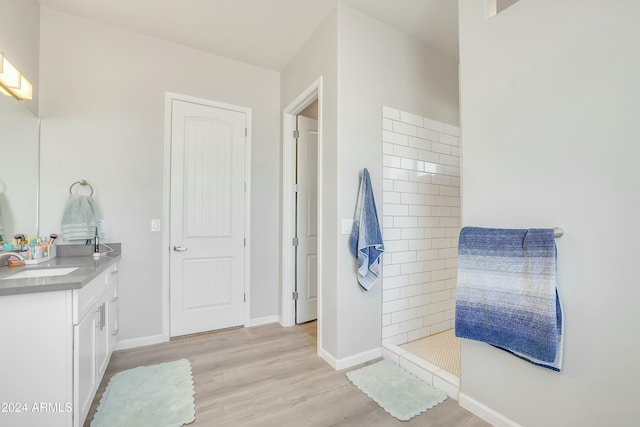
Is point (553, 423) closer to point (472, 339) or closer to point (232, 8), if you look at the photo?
point (472, 339)


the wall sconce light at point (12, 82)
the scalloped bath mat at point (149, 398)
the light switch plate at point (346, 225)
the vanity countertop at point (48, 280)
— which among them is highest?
the wall sconce light at point (12, 82)

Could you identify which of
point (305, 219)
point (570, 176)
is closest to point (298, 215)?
point (305, 219)

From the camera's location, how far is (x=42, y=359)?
1.34 m

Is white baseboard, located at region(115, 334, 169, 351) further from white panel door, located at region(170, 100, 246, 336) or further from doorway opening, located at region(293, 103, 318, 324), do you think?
doorway opening, located at region(293, 103, 318, 324)

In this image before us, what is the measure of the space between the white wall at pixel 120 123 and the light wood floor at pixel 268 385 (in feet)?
1.51

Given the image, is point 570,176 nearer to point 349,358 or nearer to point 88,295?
point 349,358

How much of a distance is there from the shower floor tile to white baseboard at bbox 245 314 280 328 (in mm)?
1461

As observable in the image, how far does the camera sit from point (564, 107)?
1.36 metres

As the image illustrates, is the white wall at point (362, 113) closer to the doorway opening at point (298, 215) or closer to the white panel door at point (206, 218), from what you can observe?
the doorway opening at point (298, 215)

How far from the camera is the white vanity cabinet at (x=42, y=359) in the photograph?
1291 millimetres

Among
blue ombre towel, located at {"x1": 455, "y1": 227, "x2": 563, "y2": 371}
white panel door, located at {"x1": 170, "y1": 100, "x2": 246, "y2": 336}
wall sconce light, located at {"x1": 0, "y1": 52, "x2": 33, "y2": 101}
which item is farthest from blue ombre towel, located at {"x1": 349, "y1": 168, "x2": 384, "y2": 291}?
wall sconce light, located at {"x1": 0, "y1": 52, "x2": 33, "y2": 101}

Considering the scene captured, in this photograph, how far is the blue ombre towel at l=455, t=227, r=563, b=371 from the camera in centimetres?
133

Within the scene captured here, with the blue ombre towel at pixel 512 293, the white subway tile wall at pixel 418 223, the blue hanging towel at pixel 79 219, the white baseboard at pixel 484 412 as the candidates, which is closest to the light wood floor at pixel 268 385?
the white baseboard at pixel 484 412

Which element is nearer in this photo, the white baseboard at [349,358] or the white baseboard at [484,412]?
the white baseboard at [484,412]
